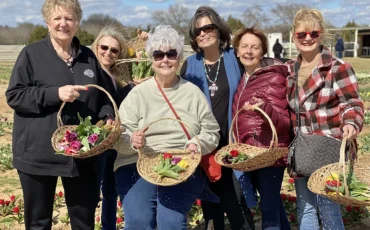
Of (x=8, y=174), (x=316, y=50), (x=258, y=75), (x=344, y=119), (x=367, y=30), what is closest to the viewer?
(x=344, y=119)

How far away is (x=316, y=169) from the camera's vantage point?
3504mm

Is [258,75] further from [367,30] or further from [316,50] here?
[367,30]

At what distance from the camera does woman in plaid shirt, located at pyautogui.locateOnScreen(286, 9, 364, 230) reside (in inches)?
135

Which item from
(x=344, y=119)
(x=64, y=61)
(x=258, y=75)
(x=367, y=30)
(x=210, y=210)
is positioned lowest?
(x=367, y=30)

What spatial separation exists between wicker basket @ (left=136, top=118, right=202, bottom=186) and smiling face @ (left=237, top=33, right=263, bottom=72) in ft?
2.52

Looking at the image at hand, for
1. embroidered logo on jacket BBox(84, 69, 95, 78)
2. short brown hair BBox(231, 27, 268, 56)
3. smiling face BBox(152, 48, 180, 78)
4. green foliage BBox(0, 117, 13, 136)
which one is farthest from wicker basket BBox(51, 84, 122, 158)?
green foliage BBox(0, 117, 13, 136)

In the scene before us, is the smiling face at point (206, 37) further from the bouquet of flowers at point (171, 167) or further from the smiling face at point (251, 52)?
the bouquet of flowers at point (171, 167)

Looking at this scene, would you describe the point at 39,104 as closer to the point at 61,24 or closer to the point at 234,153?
the point at 61,24

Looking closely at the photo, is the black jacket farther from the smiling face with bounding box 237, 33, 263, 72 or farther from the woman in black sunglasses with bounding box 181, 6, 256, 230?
the smiling face with bounding box 237, 33, 263, 72

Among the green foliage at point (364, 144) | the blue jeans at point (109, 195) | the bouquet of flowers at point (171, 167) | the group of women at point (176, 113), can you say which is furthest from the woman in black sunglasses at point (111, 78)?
the green foliage at point (364, 144)

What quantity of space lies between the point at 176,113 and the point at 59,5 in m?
1.11

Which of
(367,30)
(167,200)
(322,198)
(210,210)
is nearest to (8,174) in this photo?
(210,210)

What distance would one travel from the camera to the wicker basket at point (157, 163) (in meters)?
3.35

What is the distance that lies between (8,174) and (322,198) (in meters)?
5.10
